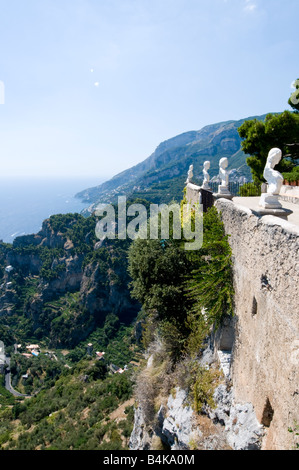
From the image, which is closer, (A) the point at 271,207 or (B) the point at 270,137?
(A) the point at 271,207

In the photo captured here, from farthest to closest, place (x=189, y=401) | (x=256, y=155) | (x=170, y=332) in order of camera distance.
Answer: (x=256, y=155) < (x=170, y=332) < (x=189, y=401)

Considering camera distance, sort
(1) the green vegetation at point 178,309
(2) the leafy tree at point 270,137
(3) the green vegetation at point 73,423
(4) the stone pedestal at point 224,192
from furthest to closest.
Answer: (3) the green vegetation at point 73,423 → (2) the leafy tree at point 270,137 → (4) the stone pedestal at point 224,192 → (1) the green vegetation at point 178,309

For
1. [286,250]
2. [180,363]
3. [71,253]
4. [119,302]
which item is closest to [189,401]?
[180,363]

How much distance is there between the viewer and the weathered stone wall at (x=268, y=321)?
3.88 meters

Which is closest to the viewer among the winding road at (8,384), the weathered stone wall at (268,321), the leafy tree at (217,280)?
the weathered stone wall at (268,321)

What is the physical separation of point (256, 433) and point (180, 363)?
3881 mm

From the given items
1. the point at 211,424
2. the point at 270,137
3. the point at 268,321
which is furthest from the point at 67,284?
the point at 268,321

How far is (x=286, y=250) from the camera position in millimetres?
4062

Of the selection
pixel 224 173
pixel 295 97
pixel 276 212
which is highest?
pixel 295 97

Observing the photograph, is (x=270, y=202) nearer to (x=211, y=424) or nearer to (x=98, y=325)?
(x=211, y=424)

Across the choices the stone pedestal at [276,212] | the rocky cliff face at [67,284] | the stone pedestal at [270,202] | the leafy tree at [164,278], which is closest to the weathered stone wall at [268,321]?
the stone pedestal at [276,212]

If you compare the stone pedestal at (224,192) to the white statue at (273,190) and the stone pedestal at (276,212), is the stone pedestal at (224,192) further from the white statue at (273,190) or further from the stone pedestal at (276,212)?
the stone pedestal at (276,212)

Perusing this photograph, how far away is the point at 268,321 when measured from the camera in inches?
183

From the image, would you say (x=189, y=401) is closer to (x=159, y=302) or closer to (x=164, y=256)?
(x=159, y=302)
